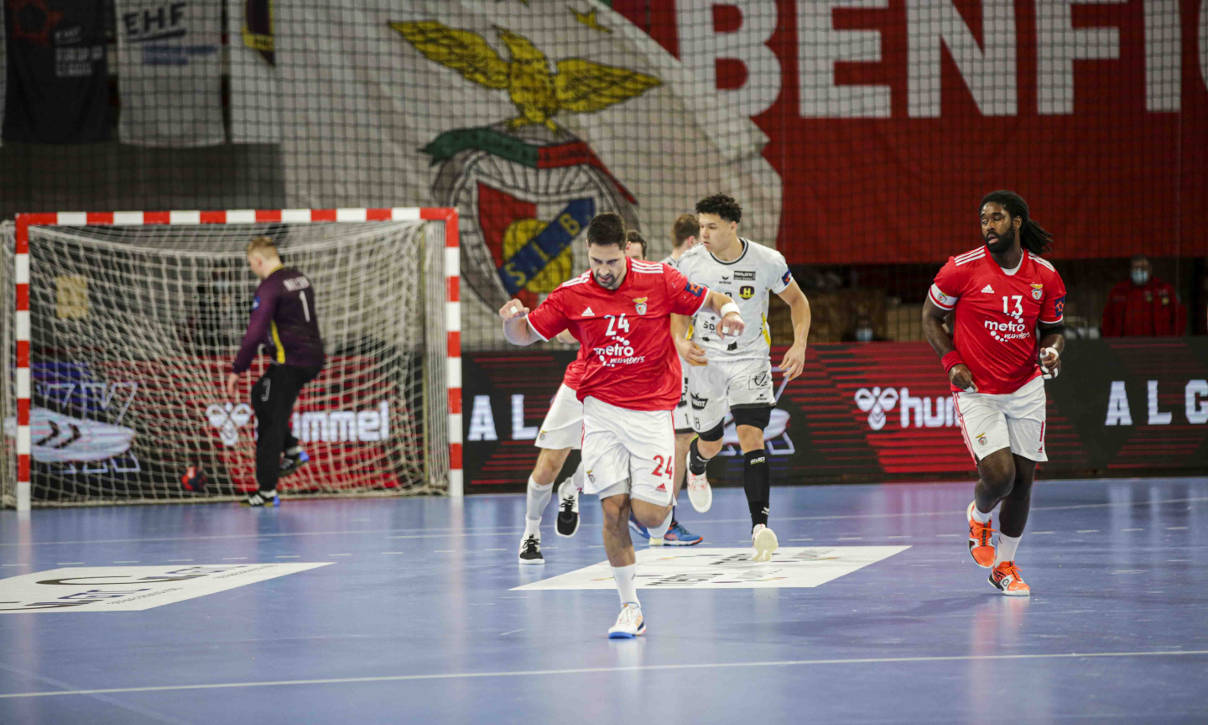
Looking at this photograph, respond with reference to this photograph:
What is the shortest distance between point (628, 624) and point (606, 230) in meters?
1.78

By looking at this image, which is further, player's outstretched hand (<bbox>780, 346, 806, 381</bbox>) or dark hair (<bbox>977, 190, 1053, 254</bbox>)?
player's outstretched hand (<bbox>780, 346, 806, 381</bbox>)

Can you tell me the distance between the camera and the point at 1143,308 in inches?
653

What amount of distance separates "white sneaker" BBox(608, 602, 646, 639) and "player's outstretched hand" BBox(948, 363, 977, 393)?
2.32 meters

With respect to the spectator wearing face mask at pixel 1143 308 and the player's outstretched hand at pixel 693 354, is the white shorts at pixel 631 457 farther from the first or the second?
the spectator wearing face mask at pixel 1143 308

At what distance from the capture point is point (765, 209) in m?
17.5

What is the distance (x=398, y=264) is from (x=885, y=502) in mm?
6021

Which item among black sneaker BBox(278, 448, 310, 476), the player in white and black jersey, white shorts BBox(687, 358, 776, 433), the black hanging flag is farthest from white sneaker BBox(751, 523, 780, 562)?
the black hanging flag

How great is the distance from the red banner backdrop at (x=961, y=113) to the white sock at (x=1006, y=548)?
33.7 ft

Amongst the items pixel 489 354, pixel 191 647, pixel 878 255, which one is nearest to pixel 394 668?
pixel 191 647

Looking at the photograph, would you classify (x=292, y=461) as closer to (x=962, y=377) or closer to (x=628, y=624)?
(x=962, y=377)

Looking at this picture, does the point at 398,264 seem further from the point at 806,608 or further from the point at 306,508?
the point at 806,608

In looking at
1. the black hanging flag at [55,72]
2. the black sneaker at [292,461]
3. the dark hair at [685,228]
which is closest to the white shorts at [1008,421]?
the dark hair at [685,228]

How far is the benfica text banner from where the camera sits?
594 inches

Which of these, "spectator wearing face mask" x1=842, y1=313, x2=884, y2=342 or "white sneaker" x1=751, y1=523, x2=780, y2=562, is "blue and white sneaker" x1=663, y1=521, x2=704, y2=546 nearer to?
"white sneaker" x1=751, y1=523, x2=780, y2=562
